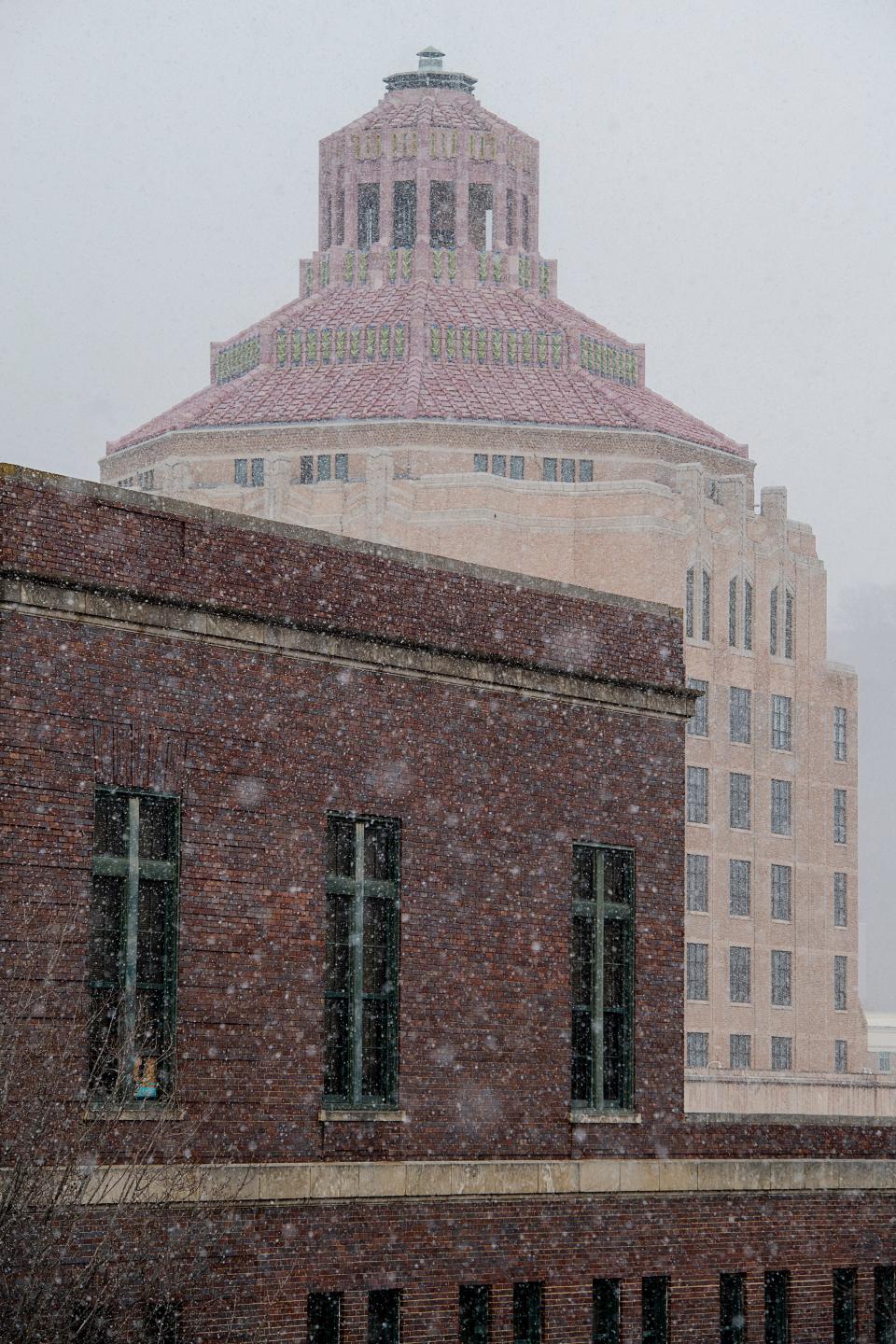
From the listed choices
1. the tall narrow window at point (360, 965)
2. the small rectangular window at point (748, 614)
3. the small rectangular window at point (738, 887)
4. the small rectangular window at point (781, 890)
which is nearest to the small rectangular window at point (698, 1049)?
the small rectangular window at point (738, 887)

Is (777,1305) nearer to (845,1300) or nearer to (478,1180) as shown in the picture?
(845,1300)

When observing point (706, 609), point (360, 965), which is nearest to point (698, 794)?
point (706, 609)

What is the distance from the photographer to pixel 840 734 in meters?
88.3

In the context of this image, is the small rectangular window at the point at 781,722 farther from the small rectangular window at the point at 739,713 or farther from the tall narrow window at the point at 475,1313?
the tall narrow window at the point at 475,1313

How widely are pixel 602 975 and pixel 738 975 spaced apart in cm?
5639

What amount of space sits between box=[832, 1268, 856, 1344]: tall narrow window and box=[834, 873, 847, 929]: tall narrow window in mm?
58470

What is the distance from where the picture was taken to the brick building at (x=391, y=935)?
73.3 ft

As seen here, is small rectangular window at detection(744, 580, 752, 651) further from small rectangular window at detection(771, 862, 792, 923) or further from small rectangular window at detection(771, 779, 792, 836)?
small rectangular window at detection(771, 862, 792, 923)

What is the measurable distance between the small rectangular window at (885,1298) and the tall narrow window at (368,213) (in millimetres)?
75231

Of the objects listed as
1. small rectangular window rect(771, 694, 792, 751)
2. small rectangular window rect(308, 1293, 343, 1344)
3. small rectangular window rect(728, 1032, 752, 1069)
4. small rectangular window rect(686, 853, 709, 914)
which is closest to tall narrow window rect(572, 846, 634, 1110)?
small rectangular window rect(308, 1293, 343, 1344)

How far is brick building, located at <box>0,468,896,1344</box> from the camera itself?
879 inches

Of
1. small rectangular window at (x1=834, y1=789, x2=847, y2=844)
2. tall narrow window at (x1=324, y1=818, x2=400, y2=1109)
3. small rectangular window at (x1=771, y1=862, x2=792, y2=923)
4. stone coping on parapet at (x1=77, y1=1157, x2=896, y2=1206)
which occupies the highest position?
small rectangular window at (x1=834, y1=789, x2=847, y2=844)

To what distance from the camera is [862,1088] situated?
75000 mm

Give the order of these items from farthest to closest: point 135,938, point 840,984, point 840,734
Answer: point 840,734 → point 840,984 → point 135,938
